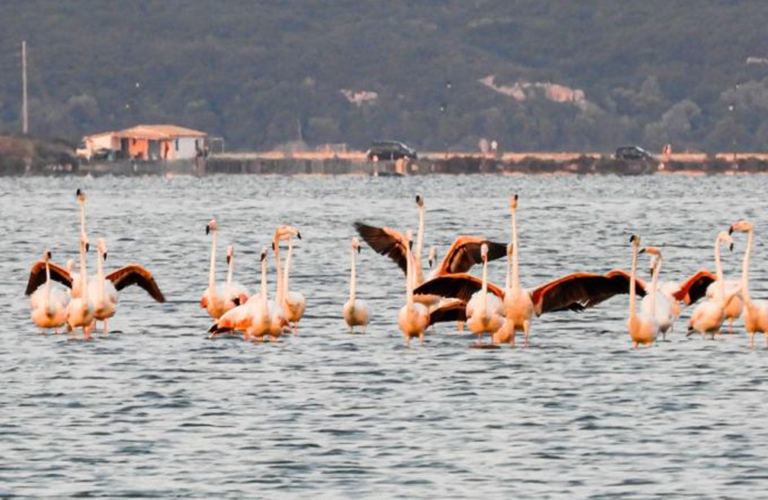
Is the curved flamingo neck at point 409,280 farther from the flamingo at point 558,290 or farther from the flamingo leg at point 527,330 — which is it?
the flamingo leg at point 527,330

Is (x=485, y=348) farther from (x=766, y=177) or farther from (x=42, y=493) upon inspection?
(x=766, y=177)

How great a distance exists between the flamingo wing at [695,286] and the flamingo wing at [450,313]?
450 centimetres

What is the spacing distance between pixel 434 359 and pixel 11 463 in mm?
9881

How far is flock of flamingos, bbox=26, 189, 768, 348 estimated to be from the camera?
31.7 m

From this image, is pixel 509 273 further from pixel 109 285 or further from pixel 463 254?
pixel 109 285

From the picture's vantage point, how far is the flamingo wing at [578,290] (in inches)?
1241

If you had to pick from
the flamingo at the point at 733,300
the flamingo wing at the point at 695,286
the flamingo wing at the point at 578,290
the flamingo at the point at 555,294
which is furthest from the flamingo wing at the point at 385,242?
the flamingo at the point at 733,300

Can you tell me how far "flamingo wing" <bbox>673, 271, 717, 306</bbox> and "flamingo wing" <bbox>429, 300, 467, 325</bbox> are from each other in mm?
4495

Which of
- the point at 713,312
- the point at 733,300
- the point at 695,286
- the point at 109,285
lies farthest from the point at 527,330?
the point at 109,285

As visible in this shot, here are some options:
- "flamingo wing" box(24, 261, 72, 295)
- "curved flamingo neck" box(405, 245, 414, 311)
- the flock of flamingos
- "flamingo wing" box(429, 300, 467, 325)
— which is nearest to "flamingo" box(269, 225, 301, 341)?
the flock of flamingos

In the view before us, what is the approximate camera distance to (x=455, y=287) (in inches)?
1265

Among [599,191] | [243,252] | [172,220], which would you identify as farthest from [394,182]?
[243,252]

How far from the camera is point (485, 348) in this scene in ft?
107

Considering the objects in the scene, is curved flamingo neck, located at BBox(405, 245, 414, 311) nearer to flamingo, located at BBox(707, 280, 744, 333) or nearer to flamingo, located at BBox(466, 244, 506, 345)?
flamingo, located at BBox(466, 244, 506, 345)
